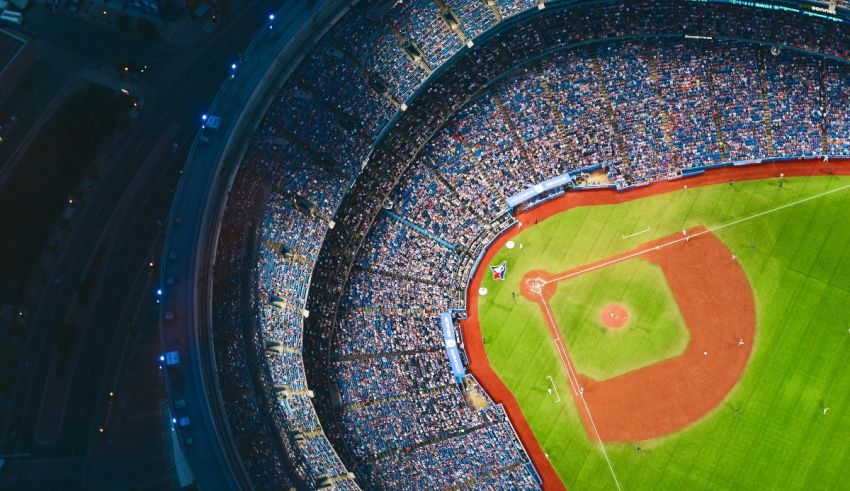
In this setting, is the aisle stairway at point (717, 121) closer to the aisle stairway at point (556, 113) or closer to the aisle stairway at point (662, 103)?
the aisle stairway at point (662, 103)

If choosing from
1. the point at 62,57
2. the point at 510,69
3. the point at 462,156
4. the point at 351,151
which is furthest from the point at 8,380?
the point at 510,69

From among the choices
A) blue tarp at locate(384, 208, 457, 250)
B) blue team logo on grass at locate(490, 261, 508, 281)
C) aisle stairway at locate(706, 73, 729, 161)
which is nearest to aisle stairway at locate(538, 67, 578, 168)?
blue team logo on grass at locate(490, 261, 508, 281)

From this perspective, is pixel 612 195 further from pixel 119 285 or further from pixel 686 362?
pixel 119 285

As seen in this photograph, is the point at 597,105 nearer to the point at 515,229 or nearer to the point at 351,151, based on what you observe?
the point at 515,229

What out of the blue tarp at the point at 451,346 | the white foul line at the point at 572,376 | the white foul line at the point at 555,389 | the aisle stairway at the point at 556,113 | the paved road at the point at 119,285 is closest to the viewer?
the white foul line at the point at 572,376

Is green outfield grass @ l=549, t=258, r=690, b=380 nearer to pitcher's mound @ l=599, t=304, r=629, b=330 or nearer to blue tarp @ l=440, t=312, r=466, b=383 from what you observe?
pitcher's mound @ l=599, t=304, r=629, b=330

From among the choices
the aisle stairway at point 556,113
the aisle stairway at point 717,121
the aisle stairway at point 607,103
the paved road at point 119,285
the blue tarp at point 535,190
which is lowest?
the paved road at point 119,285

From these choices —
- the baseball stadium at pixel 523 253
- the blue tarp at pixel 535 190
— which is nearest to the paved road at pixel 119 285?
the baseball stadium at pixel 523 253
